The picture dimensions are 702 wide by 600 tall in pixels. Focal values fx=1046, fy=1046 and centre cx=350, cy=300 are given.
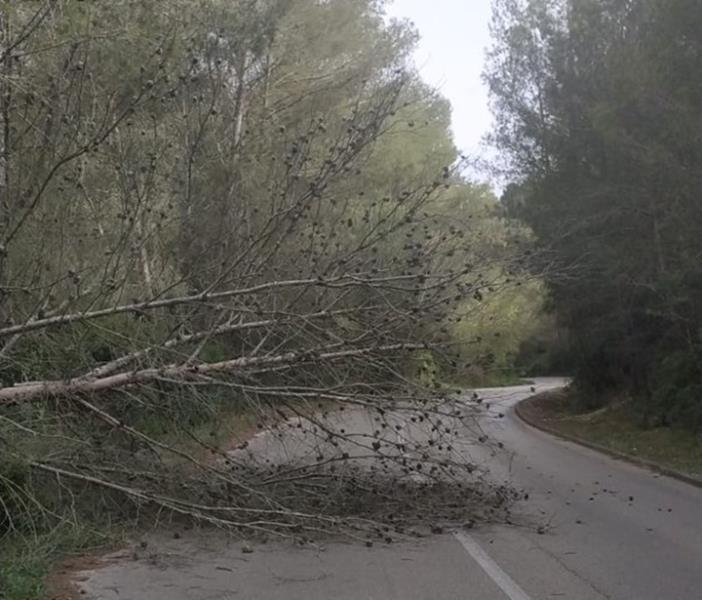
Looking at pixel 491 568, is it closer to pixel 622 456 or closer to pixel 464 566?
pixel 464 566

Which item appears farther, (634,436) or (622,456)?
(634,436)

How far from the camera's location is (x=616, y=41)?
2662cm

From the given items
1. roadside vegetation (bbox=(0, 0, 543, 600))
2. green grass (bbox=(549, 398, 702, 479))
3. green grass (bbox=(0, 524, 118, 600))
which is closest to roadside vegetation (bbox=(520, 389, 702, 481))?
green grass (bbox=(549, 398, 702, 479))

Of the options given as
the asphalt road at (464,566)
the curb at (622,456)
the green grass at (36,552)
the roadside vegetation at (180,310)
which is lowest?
the curb at (622,456)

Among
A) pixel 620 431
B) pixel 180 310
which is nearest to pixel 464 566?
pixel 180 310

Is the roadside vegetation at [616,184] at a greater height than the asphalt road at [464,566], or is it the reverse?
the roadside vegetation at [616,184]

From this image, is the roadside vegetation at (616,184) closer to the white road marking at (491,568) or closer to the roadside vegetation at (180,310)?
the roadside vegetation at (180,310)

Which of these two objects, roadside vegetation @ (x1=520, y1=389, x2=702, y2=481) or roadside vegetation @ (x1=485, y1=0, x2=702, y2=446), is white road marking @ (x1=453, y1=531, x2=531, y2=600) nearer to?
roadside vegetation @ (x1=485, y1=0, x2=702, y2=446)

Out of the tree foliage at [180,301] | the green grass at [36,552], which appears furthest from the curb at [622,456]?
the green grass at [36,552]

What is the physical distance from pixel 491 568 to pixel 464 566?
239 mm

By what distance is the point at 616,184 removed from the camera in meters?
23.7

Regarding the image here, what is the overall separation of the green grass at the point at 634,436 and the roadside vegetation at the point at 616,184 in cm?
12

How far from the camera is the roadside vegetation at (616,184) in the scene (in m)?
21.0

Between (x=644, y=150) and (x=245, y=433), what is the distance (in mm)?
11765
